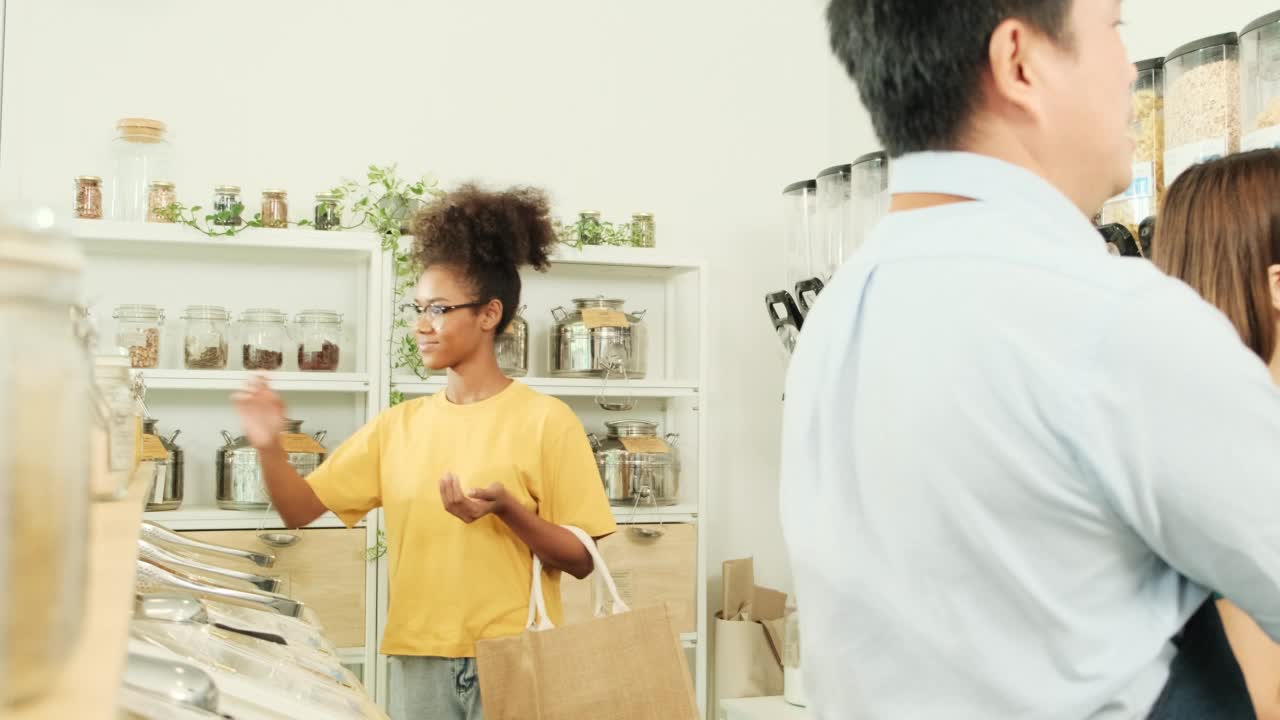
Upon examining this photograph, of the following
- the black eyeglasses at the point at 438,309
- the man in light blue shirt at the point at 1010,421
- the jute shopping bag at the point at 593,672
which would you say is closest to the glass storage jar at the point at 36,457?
the man in light blue shirt at the point at 1010,421

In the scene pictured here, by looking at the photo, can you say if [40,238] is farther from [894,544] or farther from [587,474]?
[587,474]

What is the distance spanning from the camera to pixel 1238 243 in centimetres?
134

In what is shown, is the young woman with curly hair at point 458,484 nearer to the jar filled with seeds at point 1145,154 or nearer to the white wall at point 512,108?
the jar filled with seeds at point 1145,154

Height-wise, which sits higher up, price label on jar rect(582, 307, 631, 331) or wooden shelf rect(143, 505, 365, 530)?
price label on jar rect(582, 307, 631, 331)

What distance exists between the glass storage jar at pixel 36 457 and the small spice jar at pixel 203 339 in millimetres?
3004

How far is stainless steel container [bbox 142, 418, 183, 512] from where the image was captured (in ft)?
10.2

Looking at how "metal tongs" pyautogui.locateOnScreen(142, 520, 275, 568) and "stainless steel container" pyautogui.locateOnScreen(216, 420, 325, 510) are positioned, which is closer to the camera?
"metal tongs" pyautogui.locateOnScreen(142, 520, 275, 568)

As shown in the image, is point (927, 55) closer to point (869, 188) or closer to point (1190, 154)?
point (1190, 154)

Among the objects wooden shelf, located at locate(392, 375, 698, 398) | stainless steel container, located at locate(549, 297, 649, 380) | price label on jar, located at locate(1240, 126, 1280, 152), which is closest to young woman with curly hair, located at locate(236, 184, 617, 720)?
wooden shelf, located at locate(392, 375, 698, 398)

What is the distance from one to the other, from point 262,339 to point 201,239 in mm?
321

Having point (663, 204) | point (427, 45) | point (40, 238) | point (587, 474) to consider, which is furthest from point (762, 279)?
point (40, 238)

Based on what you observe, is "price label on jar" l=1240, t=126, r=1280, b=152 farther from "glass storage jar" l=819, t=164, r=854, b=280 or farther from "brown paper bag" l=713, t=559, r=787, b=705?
"brown paper bag" l=713, t=559, r=787, b=705

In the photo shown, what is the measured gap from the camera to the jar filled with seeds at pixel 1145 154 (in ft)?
6.60

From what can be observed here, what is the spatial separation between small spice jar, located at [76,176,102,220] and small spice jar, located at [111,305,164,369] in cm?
27
